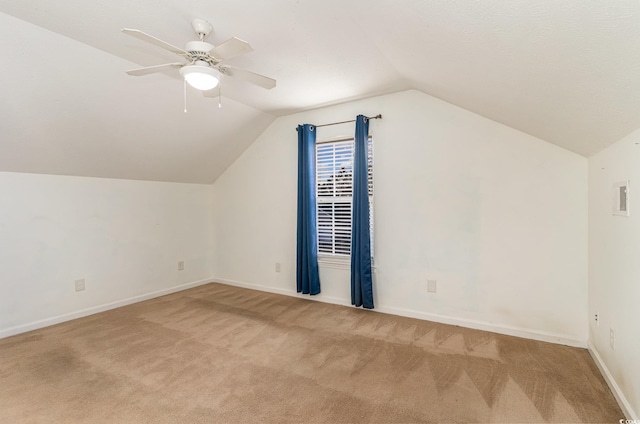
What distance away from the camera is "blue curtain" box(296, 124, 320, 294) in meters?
3.75

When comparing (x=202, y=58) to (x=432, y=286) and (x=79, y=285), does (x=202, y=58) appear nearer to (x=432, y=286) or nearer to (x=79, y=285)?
(x=432, y=286)

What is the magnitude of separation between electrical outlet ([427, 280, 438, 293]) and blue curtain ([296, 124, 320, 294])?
4.50ft

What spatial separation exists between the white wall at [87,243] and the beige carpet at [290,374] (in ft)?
1.17

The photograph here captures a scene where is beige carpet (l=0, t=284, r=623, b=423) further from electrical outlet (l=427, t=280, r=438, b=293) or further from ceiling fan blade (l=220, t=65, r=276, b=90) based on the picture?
ceiling fan blade (l=220, t=65, r=276, b=90)

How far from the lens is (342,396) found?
6.34 feet

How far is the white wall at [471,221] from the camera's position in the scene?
103 inches

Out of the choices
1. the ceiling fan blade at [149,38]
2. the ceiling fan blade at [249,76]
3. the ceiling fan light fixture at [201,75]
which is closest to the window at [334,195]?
the ceiling fan blade at [249,76]

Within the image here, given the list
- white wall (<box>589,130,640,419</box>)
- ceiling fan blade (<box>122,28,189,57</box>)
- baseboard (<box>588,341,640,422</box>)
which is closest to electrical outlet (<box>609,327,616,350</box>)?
white wall (<box>589,130,640,419</box>)

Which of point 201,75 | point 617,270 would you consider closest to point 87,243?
point 201,75

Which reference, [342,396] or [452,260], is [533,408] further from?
[452,260]

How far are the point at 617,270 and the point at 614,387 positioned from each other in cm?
77

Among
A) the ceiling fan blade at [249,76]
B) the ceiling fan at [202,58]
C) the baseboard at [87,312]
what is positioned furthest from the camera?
the baseboard at [87,312]

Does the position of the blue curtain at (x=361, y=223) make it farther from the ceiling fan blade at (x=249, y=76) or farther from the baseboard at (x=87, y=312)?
the baseboard at (x=87, y=312)

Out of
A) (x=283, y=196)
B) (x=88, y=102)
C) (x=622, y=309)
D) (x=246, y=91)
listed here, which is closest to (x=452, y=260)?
(x=622, y=309)
